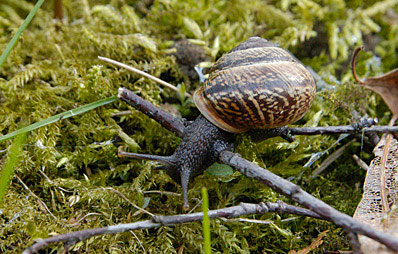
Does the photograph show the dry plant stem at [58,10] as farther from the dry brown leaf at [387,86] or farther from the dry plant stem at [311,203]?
the dry brown leaf at [387,86]

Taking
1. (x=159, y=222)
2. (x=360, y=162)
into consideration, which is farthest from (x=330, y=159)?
(x=159, y=222)

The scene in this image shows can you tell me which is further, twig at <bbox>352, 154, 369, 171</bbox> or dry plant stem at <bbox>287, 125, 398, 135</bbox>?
twig at <bbox>352, 154, 369, 171</bbox>

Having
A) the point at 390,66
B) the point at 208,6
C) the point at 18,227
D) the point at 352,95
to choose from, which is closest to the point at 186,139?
the point at 18,227

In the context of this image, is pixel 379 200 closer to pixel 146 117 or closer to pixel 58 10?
pixel 146 117

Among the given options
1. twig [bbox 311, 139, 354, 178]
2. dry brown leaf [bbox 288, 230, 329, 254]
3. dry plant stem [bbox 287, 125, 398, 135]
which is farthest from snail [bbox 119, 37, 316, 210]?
dry brown leaf [bbox 288, 230, 329, 254]

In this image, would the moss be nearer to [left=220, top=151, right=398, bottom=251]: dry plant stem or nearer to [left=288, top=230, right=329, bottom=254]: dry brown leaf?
[left=288, top=230, right=329, bottom=254]: dry brown leaf

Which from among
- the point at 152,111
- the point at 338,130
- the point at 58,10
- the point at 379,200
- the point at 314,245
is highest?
the point at 58,10
